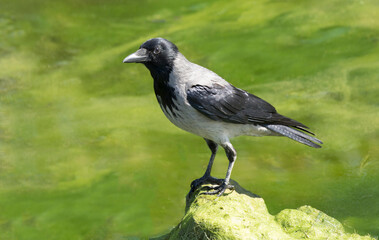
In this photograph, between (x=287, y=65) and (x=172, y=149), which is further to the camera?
(x=287, y=65)

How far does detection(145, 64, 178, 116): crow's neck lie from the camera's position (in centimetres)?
407

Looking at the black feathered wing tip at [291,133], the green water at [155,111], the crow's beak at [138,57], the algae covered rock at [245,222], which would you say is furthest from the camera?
the green water at [155,111]

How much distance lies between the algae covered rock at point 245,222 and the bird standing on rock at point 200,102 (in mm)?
168

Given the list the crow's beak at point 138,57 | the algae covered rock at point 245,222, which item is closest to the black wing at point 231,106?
the crow's beak at point 138,57

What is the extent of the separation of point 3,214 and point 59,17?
5.29 metres

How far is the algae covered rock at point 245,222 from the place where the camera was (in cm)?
364

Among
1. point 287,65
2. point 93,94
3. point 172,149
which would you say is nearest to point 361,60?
point 287,65

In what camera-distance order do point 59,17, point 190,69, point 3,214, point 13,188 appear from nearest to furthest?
point 190,69, point 3,214, point 13,188, point 59,17

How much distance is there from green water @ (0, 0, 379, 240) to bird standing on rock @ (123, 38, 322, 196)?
165 cm

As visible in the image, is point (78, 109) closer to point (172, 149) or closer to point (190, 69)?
point (172, 149)

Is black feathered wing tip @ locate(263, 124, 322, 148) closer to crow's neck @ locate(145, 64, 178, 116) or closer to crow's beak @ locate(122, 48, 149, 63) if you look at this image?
crow's neck @ locate(145, 64, 178, 116)

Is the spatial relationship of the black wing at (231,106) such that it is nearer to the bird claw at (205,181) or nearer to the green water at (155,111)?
the bird claw at (205,181)

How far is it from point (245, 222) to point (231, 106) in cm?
98

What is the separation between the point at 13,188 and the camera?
254 inches
